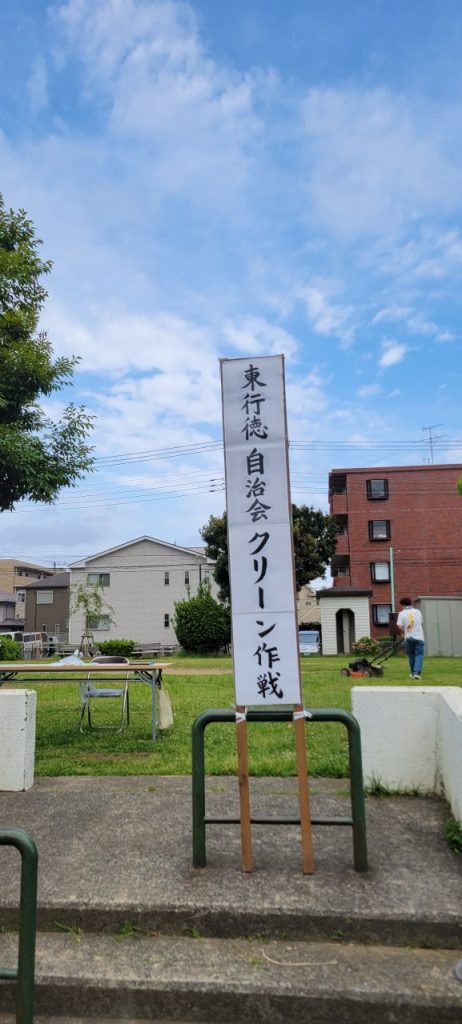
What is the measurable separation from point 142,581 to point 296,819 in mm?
37349

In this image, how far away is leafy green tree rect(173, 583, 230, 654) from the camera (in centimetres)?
3002

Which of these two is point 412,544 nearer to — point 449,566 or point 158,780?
point 449,566

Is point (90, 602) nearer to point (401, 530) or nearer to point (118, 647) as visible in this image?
point (118, 647)

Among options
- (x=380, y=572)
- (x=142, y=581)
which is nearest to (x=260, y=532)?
(x=380, y=572)

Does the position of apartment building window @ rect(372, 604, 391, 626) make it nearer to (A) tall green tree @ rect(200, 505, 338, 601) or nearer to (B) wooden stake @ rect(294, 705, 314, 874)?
(A) tall green tree @ rect(200, 505, 338, 601)


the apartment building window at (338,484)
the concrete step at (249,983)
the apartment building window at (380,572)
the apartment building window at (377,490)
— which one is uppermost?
the apartment building window at (338,484)

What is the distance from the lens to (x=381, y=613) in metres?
36.2

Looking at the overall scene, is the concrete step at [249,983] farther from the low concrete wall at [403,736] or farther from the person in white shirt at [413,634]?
the person in white shirt at [413,634]

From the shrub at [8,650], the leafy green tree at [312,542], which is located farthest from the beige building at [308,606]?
the shrub at [8,650]

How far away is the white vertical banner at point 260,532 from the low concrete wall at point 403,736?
51.9 inches

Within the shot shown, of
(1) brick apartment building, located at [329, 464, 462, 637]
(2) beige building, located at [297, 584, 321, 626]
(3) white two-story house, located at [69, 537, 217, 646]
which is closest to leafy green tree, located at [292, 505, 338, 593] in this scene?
(1) brick apartment building, located at [329, 464, 462, 637]

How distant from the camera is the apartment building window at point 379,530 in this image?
123 feet

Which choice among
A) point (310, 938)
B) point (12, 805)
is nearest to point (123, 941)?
point (310, 938)

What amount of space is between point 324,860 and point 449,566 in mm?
36004
